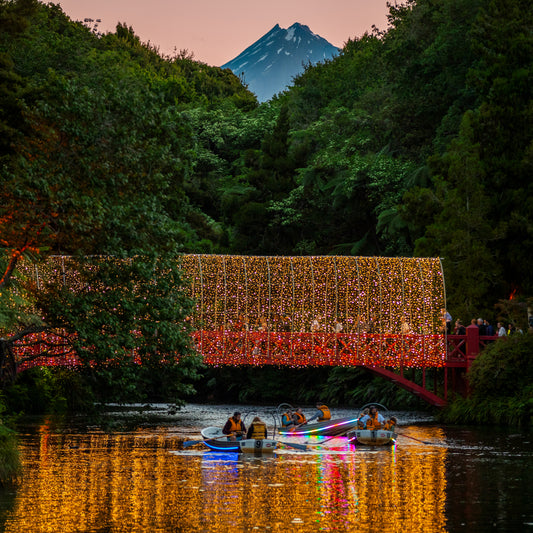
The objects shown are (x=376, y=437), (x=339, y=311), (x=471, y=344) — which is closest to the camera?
(x=376, y=437)

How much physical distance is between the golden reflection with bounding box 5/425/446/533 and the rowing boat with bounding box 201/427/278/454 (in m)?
0.46

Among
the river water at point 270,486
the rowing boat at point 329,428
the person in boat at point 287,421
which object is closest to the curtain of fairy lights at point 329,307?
the person in boat at point 287,421

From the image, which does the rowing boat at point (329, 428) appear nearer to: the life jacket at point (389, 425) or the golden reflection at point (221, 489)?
the life jacket at point (389, 425)

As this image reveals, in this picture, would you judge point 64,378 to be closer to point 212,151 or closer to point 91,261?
point 91,261

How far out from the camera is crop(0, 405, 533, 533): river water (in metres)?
21.8

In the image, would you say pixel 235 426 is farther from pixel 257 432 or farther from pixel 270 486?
pixel 270 486

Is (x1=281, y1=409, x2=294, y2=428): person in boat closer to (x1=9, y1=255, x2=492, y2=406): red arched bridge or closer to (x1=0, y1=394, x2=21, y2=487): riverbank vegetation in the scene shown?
(x1=9, y1=255, x2=492, y2=406): red arched bridge

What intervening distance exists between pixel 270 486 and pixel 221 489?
1.44 m

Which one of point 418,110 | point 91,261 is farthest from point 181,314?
point 418,110

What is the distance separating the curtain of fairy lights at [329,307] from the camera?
49.5 meters

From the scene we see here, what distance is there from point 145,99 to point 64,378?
1964 cm

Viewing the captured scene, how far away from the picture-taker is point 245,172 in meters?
84.2

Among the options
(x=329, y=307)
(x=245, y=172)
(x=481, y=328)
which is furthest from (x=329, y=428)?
(x=245, y=172)

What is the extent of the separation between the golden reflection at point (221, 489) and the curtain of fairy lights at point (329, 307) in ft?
35.9
